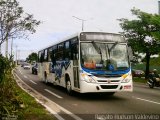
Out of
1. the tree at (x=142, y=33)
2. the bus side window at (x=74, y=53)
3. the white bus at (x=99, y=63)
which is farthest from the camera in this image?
the tree at (x=142, y=33)

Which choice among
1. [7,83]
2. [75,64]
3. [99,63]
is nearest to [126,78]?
[99,63]

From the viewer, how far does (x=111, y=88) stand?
16.3 m

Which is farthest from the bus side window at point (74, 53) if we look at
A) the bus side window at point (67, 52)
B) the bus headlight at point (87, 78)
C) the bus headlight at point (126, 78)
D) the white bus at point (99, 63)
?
the bus headlight at point (126, 78)

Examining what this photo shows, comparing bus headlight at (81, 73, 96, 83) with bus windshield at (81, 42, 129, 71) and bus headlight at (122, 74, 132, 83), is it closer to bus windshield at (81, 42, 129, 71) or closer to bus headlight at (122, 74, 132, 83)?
bus windshield at (81, 42, 129, 71)

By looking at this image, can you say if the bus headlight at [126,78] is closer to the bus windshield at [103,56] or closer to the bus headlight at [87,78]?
the bus windshield at [103,56]

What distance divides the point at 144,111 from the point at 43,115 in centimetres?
362

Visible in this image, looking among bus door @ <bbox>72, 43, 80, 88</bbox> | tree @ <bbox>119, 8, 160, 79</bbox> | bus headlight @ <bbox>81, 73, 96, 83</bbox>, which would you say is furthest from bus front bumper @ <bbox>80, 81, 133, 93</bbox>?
tree @ <bbox>119, 8, 160, 79</bbox>

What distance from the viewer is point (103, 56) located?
16375 millimetres

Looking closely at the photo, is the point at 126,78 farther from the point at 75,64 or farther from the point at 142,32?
the point at 142,32

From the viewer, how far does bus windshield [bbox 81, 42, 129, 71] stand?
16.3 metres

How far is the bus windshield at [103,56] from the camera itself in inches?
640

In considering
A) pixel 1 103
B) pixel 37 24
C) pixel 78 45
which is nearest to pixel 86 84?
pixel 78 45

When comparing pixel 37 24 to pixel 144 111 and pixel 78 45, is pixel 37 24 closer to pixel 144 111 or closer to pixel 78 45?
pixel 78 45

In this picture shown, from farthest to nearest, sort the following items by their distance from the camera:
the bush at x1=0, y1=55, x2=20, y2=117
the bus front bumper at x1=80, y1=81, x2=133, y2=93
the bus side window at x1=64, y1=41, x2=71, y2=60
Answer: the bus side window at x1=64, y1=41, x2=71, y2=60 → the bus front bumper at x1=80, y1=81, x2=133, y2=93 → the bush at x1=0, y1=55, x2=20, y2=117
